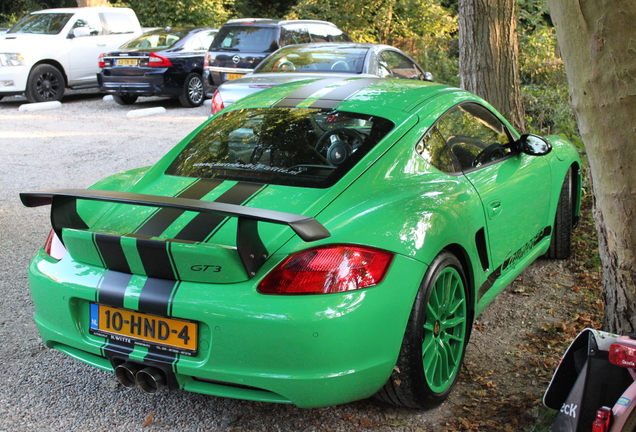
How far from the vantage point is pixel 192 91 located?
1391 cm

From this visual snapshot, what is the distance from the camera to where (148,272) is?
2.69 metres

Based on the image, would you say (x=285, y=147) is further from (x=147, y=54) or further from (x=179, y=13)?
(x=179, y=13)

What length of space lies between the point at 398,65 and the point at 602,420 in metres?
8.19

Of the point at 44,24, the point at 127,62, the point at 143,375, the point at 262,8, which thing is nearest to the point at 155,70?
the point at 127,62

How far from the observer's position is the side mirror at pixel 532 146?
13.1 feet

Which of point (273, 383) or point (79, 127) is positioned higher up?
point (273, 383)

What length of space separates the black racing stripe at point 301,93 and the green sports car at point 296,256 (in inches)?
1.0

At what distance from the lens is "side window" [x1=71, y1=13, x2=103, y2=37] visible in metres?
14.7

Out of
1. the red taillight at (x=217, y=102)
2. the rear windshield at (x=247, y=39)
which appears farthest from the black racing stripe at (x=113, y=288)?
the rear windshield at (x=247, y=39)

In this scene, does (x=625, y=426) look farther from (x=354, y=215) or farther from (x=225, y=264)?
(x=225, y=264)

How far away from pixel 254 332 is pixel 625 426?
1346mm

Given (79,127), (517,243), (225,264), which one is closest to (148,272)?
(225,264)

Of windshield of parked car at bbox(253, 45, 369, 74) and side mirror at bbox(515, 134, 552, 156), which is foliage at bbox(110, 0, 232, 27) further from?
side mirror at bbox(515, 134, 552, 156)

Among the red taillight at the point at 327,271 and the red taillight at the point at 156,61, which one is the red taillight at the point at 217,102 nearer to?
the red taillight at the point at 156,61
